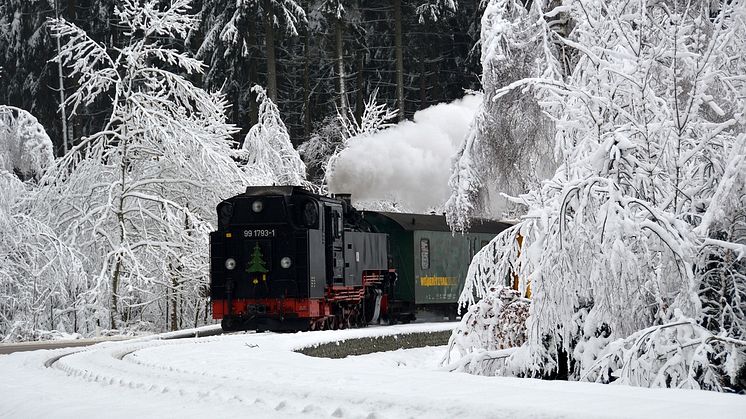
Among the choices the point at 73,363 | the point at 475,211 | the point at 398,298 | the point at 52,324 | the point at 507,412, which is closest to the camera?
the point at 507,412

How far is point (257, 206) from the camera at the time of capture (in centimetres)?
2236

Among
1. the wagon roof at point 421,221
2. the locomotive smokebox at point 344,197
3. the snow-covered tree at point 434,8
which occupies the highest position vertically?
the snow-covered tree at point 434,8

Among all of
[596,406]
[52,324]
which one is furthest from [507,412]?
[52,324]

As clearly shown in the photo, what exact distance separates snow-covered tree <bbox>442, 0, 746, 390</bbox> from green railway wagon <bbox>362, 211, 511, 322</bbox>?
1513 centimetres

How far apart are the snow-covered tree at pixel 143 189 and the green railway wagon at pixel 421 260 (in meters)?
4.04

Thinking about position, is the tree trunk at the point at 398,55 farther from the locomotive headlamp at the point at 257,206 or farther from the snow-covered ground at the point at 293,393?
the snow-covered ground at the point at 293,393

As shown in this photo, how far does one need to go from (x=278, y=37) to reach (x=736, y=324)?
37180 millimetres

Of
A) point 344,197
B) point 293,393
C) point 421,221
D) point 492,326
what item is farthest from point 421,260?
point 293,393

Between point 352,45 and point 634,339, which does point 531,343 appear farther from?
point 352,45

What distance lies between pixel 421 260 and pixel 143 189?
23.1 ft

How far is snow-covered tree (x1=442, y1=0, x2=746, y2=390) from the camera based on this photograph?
10305 mm

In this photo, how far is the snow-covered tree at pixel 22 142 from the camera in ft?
83.6

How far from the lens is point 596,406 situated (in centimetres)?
716

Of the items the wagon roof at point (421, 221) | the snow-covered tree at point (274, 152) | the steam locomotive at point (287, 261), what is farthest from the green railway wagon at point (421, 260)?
the snow-covered tree at point (274, 152)
